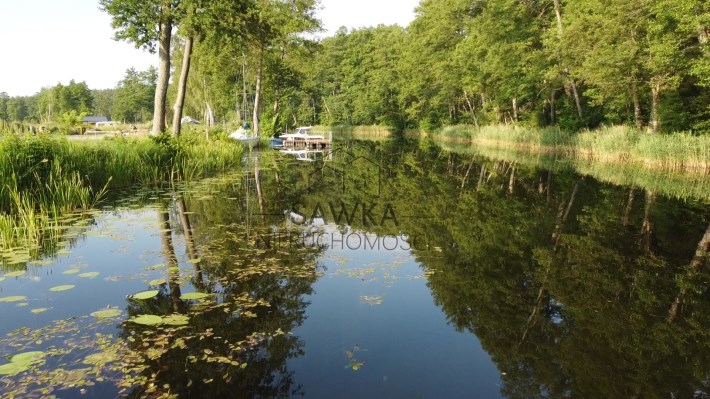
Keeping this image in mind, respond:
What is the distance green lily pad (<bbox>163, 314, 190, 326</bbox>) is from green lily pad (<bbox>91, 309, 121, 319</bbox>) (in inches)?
26.3

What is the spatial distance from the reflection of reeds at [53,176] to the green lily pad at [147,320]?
3.61 meters

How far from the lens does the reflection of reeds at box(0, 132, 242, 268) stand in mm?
7605

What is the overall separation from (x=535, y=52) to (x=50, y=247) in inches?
1172

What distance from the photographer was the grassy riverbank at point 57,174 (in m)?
7.97

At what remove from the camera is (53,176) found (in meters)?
9.55

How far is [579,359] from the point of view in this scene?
4.18 metres

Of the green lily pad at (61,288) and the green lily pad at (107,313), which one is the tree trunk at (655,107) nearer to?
the green lily pad at (107,313)

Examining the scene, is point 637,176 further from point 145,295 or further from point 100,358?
point 100,358

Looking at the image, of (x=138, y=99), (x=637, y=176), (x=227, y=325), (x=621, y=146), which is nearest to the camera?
(x=227, y=325)

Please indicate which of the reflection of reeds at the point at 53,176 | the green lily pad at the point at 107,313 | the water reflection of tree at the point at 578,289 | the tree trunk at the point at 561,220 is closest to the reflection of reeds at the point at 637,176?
the water reflection of tree at the point at 578,289

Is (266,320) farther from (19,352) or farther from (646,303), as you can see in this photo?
(646,303)

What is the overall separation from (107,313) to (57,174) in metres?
6.24

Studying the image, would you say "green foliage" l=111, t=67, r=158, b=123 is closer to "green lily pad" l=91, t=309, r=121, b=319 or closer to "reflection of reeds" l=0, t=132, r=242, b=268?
"reflection of reeds" l=0, t=132, r=242, b=268

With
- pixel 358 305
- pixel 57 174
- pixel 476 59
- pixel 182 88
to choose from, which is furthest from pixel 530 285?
pixel 476 59
